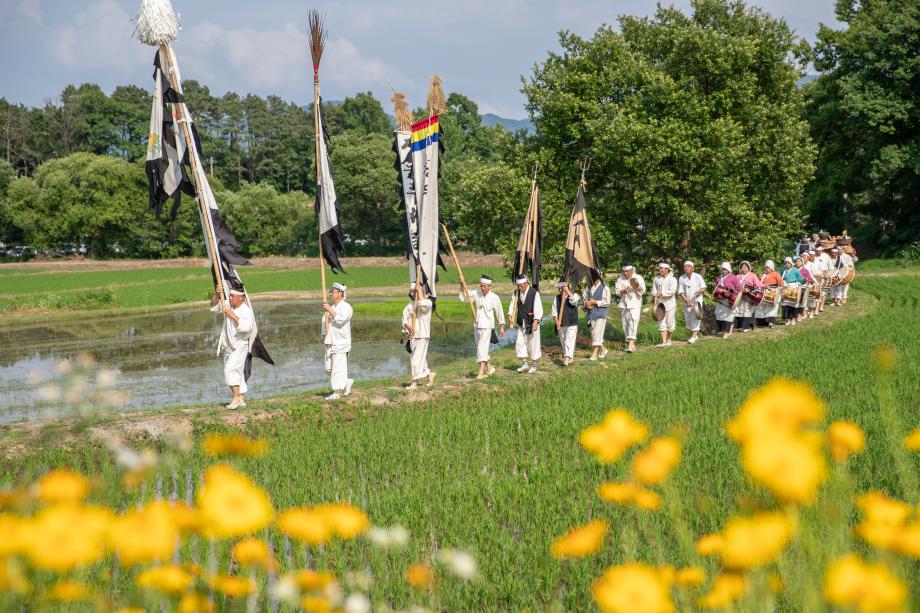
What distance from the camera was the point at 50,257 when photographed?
178 ft

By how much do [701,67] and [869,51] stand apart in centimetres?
1774

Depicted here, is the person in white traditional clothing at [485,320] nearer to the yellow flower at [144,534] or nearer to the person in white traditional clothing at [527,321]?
the person in white traditional clothing at [527,321]

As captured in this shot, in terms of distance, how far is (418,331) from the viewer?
1245 centimetres

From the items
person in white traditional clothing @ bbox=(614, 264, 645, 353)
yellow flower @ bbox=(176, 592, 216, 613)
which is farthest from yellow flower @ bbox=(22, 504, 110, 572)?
person in white traditional clothing @ bbox=(614, 264, 645, 353)

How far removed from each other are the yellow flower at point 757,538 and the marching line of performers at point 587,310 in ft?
31.4

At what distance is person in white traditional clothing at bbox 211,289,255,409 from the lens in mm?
10773

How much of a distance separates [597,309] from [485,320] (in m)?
3.09

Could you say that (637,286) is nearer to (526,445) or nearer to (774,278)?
(774,278)

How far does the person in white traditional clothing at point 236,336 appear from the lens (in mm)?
10773

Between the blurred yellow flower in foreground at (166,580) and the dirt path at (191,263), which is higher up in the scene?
the blurred yellow flower in foreground at (166,580)

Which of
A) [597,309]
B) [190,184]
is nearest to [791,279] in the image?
[597,309]

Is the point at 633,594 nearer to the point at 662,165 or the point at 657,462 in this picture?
the point at 657,462

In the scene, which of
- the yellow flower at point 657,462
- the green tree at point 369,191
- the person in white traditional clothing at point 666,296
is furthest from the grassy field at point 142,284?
the yellow flower at point 657,462

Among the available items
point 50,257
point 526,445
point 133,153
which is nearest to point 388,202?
point 50,257
